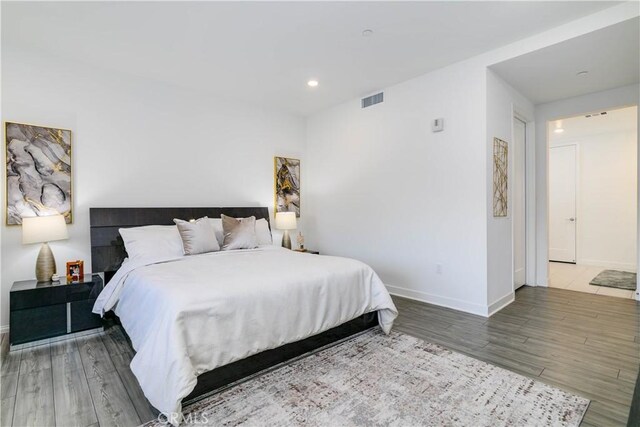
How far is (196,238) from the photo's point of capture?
3.46m

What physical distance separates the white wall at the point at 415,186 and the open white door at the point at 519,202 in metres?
1.38

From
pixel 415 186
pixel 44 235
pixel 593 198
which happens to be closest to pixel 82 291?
pixel 44 235

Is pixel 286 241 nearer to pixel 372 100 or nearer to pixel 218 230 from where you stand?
pixel 218 230

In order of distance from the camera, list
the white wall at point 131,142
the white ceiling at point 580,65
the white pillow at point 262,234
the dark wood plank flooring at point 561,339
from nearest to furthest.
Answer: the dark wood plank flooring at point 561,339
the white ceiling at point 580,65
the white wall at point 131,142
the white pillow at point 262,234

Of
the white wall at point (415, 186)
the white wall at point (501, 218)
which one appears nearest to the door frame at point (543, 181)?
the white wall at point (501, 218)

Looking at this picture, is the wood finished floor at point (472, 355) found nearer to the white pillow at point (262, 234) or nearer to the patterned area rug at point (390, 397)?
the patterned area rug at point (390, 397)

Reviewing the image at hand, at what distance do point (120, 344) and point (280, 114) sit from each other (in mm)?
3939

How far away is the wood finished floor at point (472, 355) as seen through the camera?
75.5 inches

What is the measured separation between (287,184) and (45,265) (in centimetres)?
330

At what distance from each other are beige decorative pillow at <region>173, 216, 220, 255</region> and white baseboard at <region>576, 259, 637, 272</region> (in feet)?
23.4

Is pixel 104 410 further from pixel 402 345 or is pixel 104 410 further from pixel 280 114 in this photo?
pixel 280 114

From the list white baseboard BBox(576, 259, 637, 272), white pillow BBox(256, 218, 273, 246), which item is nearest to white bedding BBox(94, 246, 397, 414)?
white pillow BBox(256, 218, 273, 246)

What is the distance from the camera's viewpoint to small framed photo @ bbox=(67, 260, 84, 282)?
309 centimetres

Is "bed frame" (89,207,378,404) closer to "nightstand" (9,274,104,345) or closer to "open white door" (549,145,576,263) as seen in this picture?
"nightstand" (9,274,104,345)
